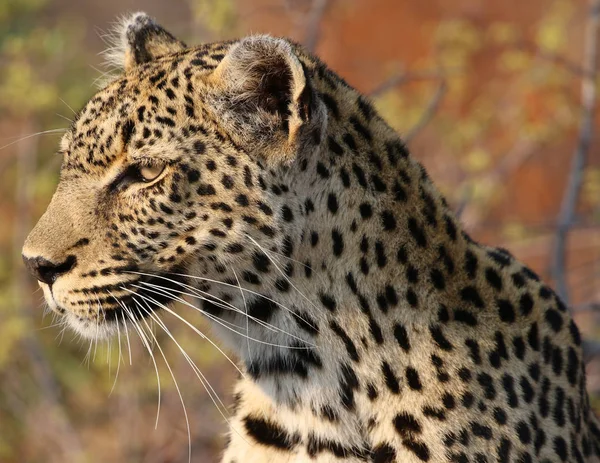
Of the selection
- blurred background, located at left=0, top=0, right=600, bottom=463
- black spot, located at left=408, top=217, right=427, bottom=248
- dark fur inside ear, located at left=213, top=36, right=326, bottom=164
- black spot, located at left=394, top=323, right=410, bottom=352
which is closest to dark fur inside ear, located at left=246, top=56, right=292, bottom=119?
dark fur inside ear, located at left=213, top=36, right=326, bottom=164

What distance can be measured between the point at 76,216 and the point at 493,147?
9050 mm

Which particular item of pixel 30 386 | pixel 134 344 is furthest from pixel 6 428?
pixel 134 344

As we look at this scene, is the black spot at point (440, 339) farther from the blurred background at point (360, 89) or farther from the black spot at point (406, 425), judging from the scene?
the blurred background at point (360, 89)

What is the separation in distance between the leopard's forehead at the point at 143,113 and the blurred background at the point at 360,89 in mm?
1363

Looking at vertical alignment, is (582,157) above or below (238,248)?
above

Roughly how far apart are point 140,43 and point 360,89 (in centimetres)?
616

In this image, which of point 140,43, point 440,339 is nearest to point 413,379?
point 440,339

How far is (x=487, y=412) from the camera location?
396cm

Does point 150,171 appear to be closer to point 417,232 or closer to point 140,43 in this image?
point 140,43

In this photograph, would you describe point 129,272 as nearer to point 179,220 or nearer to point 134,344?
point 179,220

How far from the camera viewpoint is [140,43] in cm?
465

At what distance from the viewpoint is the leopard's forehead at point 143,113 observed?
397 centimetres

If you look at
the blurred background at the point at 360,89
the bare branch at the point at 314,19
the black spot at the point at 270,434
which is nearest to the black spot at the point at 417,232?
the black spot at the point at 270,434

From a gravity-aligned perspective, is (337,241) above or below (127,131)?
below
